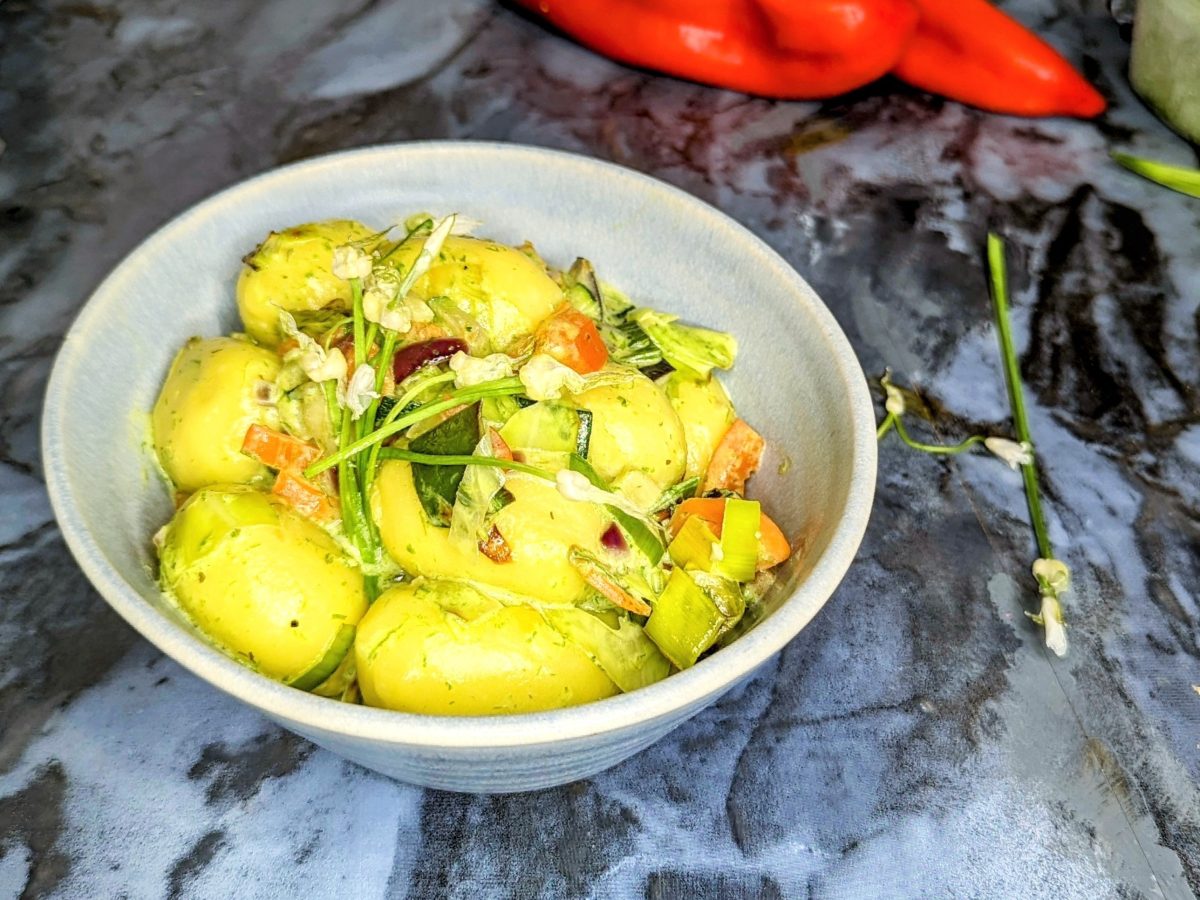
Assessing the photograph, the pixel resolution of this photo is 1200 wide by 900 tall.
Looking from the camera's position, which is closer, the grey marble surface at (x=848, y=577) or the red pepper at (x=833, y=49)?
the grey marble surface at (x=848, y=577)

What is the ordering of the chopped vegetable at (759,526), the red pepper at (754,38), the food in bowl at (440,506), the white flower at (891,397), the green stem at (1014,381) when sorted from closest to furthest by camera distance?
the food in bowl at (440,506)
the chopped vegetable at (759,526)
the green stem at (1014,381)
the white flower at (891,397)
the red pepper at (754,38)

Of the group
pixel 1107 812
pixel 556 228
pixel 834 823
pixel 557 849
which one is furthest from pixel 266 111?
pixel 1107 812

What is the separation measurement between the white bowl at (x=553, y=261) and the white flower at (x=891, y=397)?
403 millimetres

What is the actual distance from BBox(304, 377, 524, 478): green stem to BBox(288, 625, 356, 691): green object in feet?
0.53

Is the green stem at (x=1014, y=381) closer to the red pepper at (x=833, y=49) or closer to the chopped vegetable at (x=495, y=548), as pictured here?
the red pepper at (x=833, y=49)

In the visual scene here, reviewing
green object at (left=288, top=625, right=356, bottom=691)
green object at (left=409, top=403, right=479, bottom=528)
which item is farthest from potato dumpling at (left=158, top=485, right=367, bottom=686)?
green object at (left=409, top=403, right=479, bottom=528)

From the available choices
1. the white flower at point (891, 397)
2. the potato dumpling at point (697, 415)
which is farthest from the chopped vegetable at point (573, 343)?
the white flower at point (891, 397)

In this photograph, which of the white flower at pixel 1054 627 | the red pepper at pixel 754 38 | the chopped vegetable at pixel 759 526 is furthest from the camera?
the red pepper at pixel 754 38

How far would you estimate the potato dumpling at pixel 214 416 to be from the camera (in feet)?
3.32

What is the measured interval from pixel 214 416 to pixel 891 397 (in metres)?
1.02

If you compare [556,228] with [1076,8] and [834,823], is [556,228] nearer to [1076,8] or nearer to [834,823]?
[834,823]

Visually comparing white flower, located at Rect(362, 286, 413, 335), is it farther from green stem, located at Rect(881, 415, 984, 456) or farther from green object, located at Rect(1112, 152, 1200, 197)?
green object, located at Rect(1112, 152, 1200, 197)

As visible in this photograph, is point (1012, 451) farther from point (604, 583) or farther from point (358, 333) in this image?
point (358, 333)

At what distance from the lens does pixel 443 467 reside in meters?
0.90
